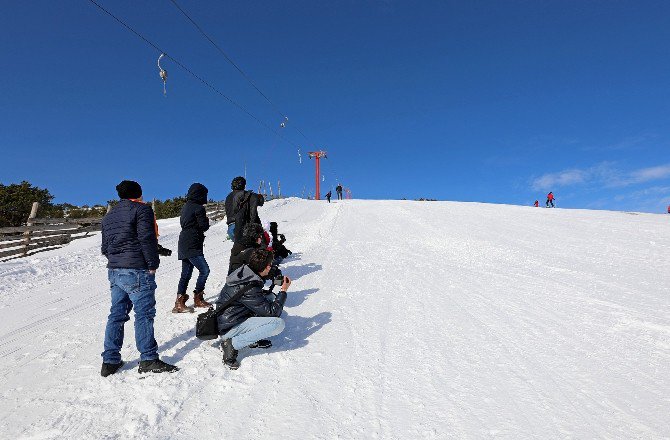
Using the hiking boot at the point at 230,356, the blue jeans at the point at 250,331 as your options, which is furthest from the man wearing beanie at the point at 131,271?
the blue jeans at the point at 250,331

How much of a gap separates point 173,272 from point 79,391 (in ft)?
18.8

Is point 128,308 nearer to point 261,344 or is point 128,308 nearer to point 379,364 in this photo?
point 261,344

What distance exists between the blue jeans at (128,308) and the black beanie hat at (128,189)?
759mm

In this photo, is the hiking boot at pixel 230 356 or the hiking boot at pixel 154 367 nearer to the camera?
the hiking boot at pixel 154 367

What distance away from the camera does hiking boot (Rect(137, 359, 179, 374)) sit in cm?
353

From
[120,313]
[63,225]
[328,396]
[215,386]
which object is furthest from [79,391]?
[63,225]

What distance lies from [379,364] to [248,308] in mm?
1586

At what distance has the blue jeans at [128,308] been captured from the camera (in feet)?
11.3

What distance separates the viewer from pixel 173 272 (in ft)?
28.5

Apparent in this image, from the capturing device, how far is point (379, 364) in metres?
3.74

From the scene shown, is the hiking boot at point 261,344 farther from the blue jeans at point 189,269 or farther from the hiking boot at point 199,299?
the hiking boot at point 199,299

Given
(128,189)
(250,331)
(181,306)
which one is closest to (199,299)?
(181,306)

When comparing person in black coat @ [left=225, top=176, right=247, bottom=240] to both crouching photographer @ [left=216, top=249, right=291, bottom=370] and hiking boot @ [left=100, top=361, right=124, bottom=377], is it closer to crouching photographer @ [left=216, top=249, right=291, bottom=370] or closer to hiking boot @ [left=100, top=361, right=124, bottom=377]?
crouching photographer @ [left=216, top=249, right=291, bottom=370]

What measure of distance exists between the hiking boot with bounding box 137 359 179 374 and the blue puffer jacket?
3.30 feet
